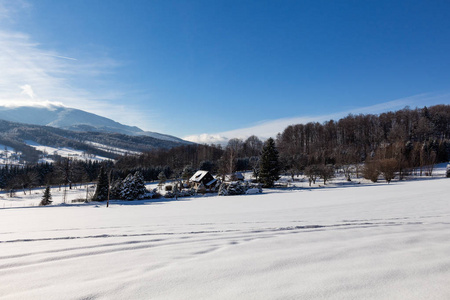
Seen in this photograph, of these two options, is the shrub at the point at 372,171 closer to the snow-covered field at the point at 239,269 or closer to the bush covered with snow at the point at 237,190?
the bush covered with snow at the point at 237,190

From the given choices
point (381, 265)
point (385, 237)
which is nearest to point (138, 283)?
point (381, 265)

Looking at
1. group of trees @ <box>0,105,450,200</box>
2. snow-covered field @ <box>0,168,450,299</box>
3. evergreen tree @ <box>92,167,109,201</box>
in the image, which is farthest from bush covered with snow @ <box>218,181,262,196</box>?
snow-covered field @ <box>0,168,450,299</box>

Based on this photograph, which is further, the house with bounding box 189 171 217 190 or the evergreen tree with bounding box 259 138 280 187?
the house with bounding box 189 171 217 190

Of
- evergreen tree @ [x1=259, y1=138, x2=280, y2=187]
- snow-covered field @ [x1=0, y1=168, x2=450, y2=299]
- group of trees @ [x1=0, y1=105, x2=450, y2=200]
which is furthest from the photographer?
group of trees @ [x1=0, y1=105, x2=450, y2=200]

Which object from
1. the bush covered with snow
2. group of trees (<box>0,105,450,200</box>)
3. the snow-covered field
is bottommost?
the bush covered with snow

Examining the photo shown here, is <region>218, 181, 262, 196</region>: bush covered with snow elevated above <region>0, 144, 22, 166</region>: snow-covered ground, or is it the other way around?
<region>0, 144, 22, 166</region>: snow-covered ground

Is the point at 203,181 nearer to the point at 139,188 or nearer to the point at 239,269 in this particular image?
the point at 139,188

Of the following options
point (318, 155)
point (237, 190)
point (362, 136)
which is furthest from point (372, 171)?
point (362, 136)

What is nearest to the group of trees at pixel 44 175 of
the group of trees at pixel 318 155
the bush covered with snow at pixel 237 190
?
the group of trees at pixel 318 155

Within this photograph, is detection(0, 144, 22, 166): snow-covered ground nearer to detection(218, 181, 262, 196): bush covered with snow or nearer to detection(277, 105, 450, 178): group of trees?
detection(218, 181, 262, 196): bush covered with snow

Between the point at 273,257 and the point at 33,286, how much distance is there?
2658 millimetres

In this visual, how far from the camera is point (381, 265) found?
239 centimetres

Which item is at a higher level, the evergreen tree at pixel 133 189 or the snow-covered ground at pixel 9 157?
the snow-covered ground at pixel 9 157

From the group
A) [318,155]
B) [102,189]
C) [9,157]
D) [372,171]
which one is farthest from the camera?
[9,157]
